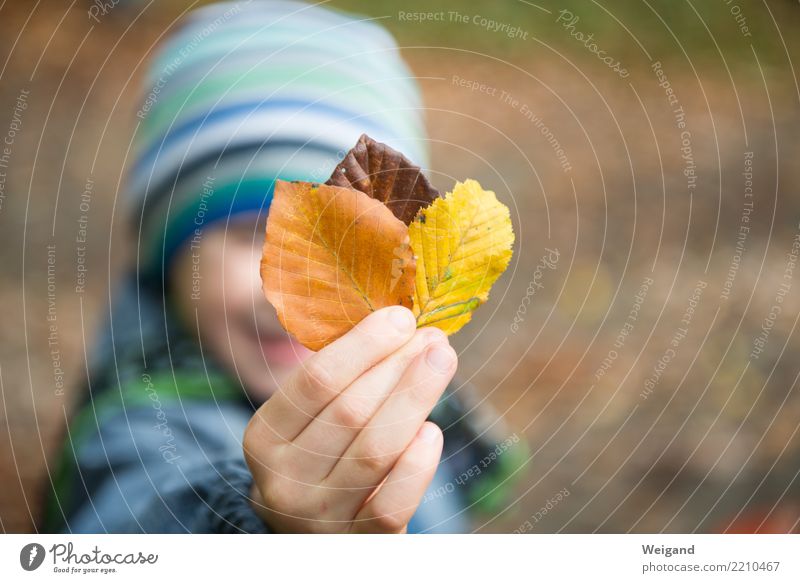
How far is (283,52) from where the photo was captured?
0.83 metres

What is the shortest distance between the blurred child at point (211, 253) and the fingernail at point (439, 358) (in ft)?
1.03

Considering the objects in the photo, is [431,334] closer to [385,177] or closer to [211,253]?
[385,177]

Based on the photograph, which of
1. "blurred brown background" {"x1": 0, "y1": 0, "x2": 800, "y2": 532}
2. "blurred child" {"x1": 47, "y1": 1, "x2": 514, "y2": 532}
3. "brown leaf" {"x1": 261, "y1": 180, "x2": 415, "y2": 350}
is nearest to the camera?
"brown leaf" {"x1": 261, "y1": 180, "x2": 415, "y2": 350}

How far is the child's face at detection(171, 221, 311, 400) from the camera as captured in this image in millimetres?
860

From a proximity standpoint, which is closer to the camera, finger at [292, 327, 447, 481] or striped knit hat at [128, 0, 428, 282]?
finger at [292, 327, 447, 481]

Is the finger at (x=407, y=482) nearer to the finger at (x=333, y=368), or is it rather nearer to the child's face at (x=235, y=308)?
the finger at (x=333, y=368)

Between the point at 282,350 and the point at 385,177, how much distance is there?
0.47 metres

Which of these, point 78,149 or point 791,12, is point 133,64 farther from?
point 791,12

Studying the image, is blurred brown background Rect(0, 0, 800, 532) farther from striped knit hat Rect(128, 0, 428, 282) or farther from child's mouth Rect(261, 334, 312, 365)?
child's mouth Rect(261, 334, 312, 365)

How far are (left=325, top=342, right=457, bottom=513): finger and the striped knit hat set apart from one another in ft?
1.24

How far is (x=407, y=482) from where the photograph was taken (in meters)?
0.55

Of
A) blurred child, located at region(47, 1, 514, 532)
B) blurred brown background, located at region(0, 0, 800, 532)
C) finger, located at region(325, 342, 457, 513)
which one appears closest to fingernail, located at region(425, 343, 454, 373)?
finger, located at region(325, 342, 457, 513)

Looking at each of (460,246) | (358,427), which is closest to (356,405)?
(358,427)
